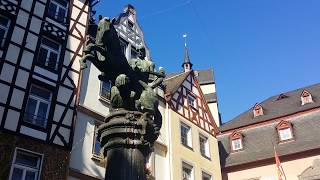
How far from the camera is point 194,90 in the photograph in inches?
1006

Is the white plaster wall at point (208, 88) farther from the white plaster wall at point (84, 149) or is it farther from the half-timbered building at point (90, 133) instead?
the white plaster wall at point (84, 149)

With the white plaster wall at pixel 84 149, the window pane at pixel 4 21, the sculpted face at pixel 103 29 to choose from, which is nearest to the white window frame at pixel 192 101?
the white plaster wall at pixel 84 149

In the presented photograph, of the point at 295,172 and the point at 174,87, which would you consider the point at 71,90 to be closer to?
the point at 174,87

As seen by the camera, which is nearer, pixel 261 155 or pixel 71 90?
pixel 71 90

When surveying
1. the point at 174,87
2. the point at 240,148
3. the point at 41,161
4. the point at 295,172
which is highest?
the point at 174,87

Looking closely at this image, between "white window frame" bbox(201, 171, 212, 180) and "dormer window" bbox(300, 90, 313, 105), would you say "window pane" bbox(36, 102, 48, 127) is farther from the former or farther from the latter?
"dormer window" bbox(300, 90, 313, 105)

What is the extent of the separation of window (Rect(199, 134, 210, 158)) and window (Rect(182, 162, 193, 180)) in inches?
85.9

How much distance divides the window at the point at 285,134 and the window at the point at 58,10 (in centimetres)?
1581

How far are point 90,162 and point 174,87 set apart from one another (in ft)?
29.9

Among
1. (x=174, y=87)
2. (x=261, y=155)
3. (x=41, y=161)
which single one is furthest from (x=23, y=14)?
(x=261, y=155)

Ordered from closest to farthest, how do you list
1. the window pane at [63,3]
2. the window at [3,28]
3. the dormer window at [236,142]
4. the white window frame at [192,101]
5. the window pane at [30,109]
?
the window pane at [30,109], the window at [3,28], the window pane at [63,3], the white window frame at [192,101], the dormer window at [236,142]

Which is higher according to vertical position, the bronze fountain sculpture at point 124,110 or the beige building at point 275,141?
the beige building at point 275,141

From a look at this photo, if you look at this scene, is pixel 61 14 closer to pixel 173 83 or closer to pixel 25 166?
pixel 25 166

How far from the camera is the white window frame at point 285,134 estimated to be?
1032 inches
